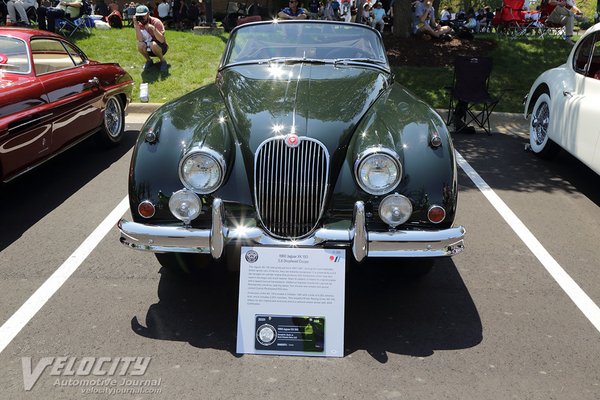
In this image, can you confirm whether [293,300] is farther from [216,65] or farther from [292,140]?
[216,65]

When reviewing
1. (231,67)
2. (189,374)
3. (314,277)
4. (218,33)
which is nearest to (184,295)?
(189,374)

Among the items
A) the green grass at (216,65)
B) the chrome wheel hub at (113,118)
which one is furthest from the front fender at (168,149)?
the green grass at (216,65)

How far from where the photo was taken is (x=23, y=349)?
302cm

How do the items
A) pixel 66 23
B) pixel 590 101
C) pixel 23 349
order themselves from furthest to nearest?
pixel 66 23
pixel 590 101
pixel 23 349

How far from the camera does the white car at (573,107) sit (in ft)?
17.5

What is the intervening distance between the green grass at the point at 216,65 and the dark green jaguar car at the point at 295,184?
628 cm

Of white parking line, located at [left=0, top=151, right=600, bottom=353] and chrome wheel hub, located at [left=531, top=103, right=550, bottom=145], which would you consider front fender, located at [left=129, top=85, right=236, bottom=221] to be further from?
chrome wheel hub, located at [left=531, top=103, right=550, bottom=145]

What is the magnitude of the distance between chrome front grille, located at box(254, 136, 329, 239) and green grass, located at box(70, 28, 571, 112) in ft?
22.0

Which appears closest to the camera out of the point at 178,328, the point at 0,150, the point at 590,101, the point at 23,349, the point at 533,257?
the point at 23,349

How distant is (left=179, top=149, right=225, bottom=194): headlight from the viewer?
10.1 feet

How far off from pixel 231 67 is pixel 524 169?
3946 millimetres

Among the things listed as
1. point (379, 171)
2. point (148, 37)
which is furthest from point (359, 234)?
point (148, 37)

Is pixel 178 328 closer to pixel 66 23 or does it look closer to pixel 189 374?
pixel 189 374

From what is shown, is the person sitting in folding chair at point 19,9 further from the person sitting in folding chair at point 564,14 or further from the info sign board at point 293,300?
the person sitting in folding chair at point 564,14
